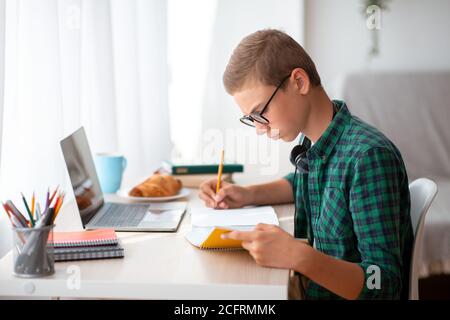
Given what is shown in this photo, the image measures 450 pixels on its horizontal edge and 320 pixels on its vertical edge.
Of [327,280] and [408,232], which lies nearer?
[327,280]

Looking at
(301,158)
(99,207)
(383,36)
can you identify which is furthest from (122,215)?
(383,36)

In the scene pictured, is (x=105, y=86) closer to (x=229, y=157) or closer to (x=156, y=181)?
(x=156, y=181)

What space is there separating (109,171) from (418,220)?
0.89 meters

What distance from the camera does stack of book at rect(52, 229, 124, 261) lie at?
118cm

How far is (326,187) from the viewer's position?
131 cm

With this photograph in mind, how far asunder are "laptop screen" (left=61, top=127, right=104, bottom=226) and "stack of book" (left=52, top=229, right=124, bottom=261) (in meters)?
0.20

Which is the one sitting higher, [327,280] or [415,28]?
[415,28]

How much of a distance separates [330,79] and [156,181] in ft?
5.40

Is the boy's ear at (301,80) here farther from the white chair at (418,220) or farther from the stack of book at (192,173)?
the stack of book at (192,173)

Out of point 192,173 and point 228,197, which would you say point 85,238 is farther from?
point 192,173

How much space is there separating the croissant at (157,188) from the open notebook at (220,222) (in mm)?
251

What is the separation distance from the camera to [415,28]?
3186 millimetres

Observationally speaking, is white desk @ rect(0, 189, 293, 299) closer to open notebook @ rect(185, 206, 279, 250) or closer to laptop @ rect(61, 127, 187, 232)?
open notebook @ rect(185, 206, 279, 250)

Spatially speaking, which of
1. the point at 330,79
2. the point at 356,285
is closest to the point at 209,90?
the point at 330,79
